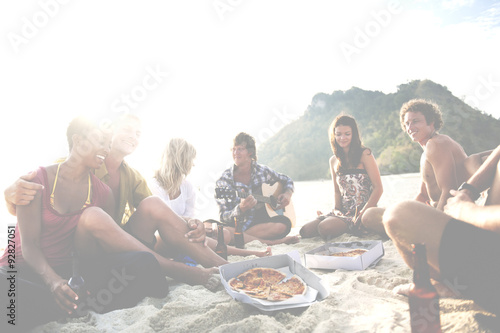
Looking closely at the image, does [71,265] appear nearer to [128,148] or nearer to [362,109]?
[128,148]

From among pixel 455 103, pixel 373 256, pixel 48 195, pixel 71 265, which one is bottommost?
pixel 373 256

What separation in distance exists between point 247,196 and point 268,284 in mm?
2698

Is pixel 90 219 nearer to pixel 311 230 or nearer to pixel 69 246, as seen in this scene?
pixel 69 246

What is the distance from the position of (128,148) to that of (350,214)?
3172 millimetres

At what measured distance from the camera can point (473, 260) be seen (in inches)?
62.7

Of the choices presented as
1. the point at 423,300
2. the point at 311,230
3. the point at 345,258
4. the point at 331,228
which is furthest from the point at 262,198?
the point at 423,300

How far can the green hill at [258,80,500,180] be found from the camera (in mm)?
40875

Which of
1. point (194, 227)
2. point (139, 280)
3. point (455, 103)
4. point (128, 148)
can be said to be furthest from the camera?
point (455, 103)

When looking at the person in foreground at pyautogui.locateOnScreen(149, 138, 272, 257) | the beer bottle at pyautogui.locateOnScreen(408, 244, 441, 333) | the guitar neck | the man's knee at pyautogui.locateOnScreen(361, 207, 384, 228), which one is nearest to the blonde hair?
the person in foreground at pyautogui.locateOnScreen(149, 138, 272, 257)

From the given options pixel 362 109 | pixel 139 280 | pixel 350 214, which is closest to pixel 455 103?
pixel 362 109

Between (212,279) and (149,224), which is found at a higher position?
(149,224)

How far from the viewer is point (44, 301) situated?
2203 mm

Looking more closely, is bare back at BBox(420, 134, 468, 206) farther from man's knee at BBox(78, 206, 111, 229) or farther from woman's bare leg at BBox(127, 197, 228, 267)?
man's knee at BBox(78, 206, 111, 229)

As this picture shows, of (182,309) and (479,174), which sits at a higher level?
(479,174)
